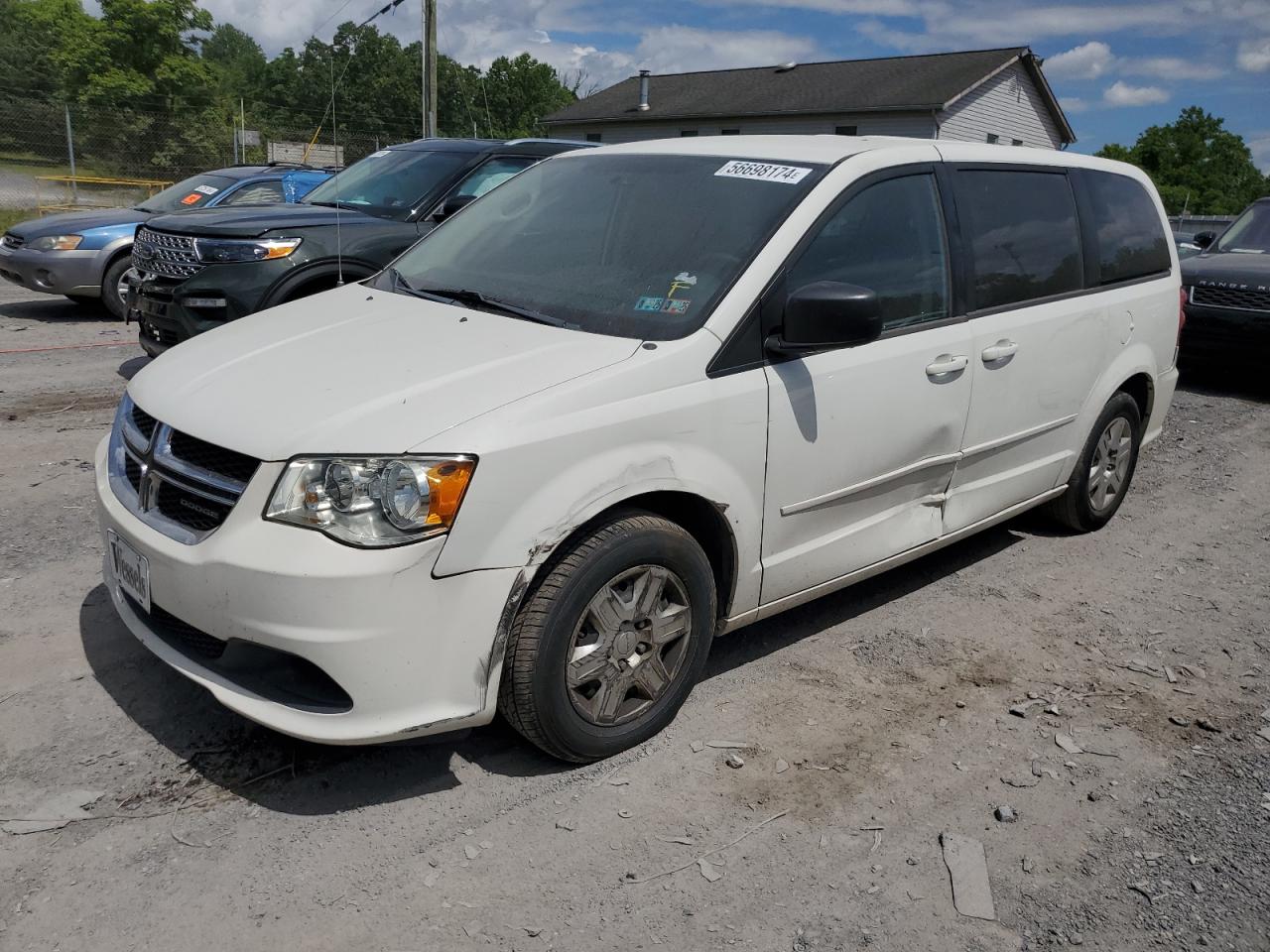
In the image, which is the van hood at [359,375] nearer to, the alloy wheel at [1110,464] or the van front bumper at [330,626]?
the van front bumper at [330,626]

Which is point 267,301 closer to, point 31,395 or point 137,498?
point 31,395

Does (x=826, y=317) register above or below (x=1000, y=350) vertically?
above

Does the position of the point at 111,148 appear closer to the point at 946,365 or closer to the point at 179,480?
the point at 179,480

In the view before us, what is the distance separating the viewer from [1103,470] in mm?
5523

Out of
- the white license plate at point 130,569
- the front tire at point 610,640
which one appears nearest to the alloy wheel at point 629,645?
the front tire at point 610,640

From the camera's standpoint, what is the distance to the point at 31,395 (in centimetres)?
731

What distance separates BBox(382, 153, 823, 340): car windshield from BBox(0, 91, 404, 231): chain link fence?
17.7 meters

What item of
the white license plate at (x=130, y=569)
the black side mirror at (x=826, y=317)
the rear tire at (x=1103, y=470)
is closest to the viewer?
the white license plate at (x=130, y=569)

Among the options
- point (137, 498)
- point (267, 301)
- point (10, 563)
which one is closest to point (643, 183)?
point (137, 498)

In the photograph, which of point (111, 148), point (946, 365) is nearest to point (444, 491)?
point (946, 365)

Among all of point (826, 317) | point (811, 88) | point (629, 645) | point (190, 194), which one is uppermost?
point (811, 88)

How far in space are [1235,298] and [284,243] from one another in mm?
8139

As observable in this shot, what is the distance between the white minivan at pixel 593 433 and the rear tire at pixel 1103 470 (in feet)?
1.93

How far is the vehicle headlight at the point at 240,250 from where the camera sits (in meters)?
6.79
